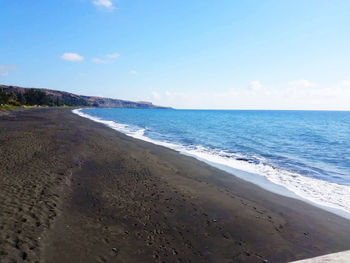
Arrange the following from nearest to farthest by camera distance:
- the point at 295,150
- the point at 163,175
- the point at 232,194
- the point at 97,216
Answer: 1. the point at 97,216
2. the point at 232,194
3. the point at 163,175
4. the point at 295,150

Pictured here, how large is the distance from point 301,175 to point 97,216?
14284mm

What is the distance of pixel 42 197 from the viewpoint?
8656 millimetres

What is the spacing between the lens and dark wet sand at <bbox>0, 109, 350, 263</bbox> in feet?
19.5

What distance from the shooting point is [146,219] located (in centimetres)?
777

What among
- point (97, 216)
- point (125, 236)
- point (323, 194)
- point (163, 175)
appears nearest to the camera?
point (125, 236)

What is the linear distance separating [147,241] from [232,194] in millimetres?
5851

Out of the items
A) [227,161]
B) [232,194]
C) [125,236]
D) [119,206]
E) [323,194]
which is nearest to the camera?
[125,236]

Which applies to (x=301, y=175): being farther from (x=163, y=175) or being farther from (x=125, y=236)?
(x=125, y=236)

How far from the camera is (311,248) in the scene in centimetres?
678

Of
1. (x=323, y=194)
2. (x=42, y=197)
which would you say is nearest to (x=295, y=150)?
(x=323, y=194)

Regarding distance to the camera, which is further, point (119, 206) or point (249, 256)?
point (119, 206)

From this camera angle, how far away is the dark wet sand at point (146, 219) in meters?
5.95

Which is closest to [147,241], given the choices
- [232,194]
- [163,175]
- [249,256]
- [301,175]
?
[249,256]

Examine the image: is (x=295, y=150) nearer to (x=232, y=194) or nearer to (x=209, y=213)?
(x=232, y=194)
